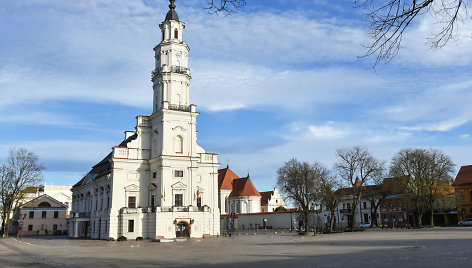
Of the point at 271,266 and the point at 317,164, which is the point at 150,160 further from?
the point at 271,266

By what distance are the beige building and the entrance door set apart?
145 ft

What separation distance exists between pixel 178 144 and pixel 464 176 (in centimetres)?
5509

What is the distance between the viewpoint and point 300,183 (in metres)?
57.0

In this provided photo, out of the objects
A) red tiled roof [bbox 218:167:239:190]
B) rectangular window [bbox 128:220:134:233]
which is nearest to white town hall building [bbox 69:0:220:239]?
rectangular window [bbox 128:220:134:233]

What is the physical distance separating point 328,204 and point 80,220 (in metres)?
39.7

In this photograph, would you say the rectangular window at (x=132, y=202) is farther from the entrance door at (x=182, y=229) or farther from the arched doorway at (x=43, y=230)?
the arched doorway at (x=43, y=230)

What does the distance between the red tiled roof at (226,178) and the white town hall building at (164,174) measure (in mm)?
41258

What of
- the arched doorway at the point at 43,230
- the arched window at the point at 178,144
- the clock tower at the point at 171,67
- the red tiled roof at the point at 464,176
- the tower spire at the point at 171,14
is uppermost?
the tower spire at the point at 171,14

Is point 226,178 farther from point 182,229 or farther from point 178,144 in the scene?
point 182,229

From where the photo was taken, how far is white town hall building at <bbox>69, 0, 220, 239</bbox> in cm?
5094

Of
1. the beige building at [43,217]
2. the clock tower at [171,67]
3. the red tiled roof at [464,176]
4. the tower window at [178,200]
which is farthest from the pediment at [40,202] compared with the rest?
the red tiled roof at [464,176]

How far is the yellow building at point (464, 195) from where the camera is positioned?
67.9 meters

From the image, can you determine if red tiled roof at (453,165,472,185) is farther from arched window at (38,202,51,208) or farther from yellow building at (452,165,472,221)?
arched window at (38,202,51,208)

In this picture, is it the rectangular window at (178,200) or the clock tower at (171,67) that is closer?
the rectangular window at (178,200)
